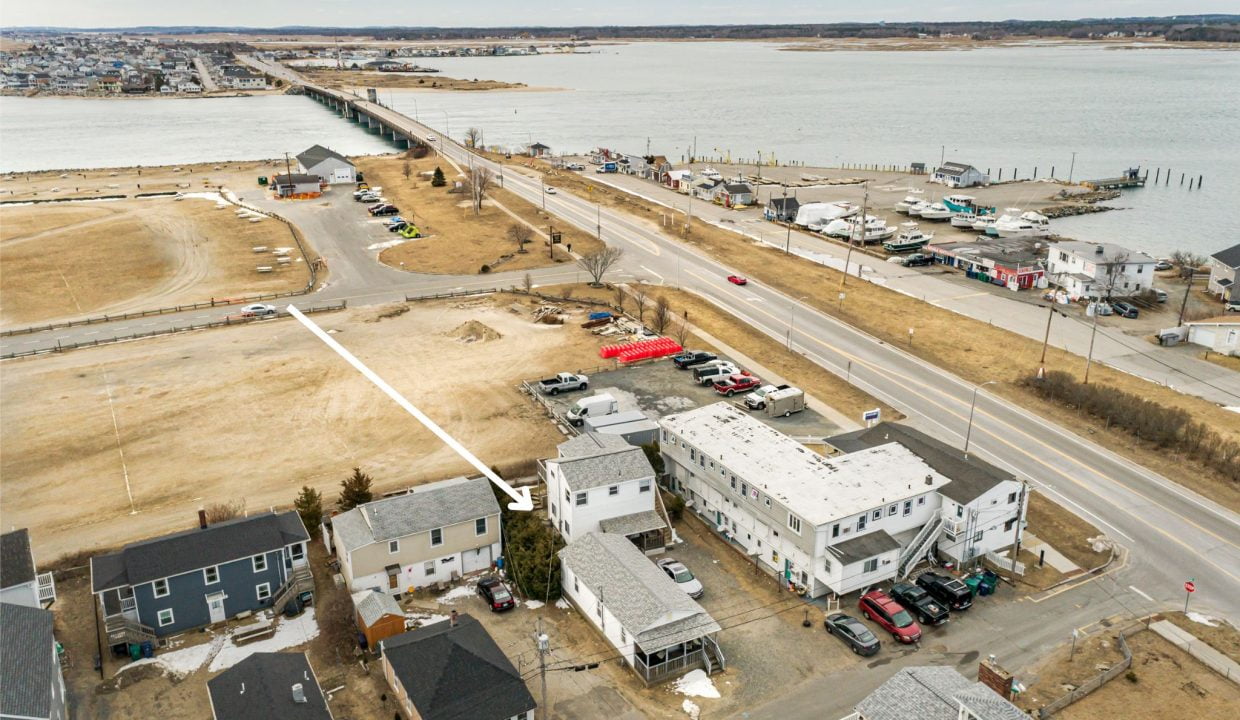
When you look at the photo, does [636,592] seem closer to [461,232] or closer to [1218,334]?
[1218,334]

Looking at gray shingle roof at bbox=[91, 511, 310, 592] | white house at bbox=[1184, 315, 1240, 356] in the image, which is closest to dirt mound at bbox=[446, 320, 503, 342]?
gray shingle roof at bbox=[91, 511, 310, 592]

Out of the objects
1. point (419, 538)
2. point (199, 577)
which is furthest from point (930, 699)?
point (199, 577)

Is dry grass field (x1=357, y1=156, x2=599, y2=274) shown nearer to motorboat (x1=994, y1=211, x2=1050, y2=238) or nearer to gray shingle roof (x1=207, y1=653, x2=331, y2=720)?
motorboat (x1=994, y1=211, x2=1050, y2=238)

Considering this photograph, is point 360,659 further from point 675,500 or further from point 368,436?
point 368,436

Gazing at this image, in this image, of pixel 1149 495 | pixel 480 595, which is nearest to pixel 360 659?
pixel 480 595

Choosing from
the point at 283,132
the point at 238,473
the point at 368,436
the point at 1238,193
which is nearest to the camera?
the point at 238,473
